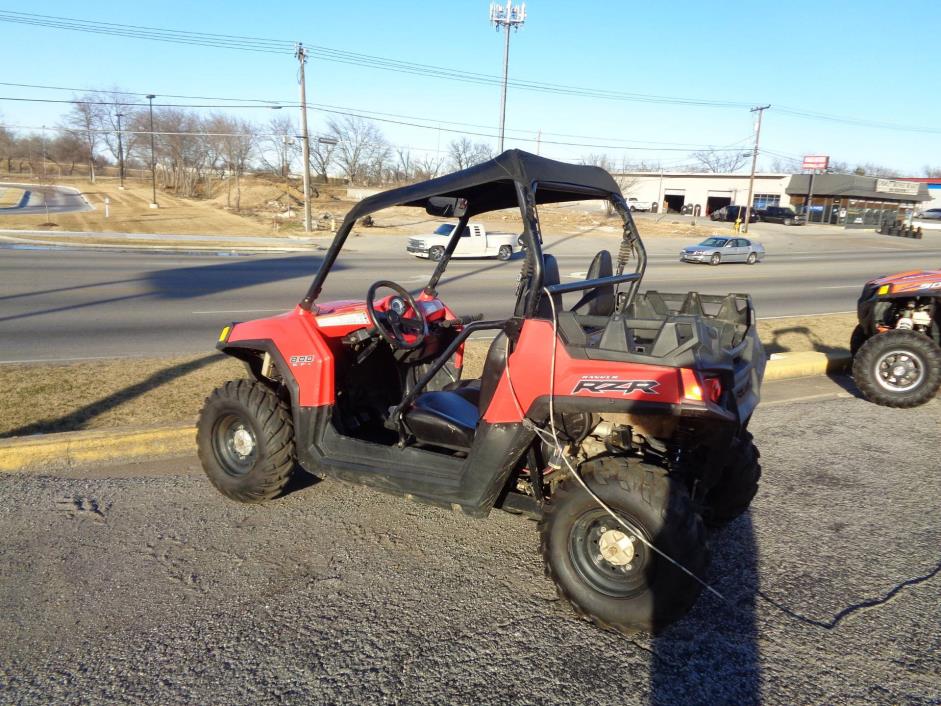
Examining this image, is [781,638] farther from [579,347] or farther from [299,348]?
[299,348]

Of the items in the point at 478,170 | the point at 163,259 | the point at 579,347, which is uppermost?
the point at 478,170

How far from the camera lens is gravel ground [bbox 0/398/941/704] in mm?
2773

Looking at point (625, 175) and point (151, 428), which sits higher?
point (625, 175)

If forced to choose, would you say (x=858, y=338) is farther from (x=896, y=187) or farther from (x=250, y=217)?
(x=896, y=187)

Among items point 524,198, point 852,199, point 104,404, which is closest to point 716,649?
point 524,198

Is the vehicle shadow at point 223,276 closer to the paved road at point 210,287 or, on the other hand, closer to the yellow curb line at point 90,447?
the paved road at point 210,287

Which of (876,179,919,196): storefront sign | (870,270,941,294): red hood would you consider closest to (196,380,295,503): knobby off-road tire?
(870,270,941,294): red hood

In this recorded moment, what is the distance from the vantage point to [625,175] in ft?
232

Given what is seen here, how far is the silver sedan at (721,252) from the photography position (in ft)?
92.3

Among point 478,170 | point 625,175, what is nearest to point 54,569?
point 478,170

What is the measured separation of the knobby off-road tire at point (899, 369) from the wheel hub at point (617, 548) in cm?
497

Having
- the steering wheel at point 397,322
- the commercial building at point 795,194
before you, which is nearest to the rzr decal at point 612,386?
the steering wheel at point 397,322

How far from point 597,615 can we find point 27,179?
279 feet

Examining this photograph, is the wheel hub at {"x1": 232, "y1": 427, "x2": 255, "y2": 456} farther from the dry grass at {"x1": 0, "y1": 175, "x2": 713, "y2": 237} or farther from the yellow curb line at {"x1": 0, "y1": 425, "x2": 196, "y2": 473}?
the dry grass at {"x1": 0, "y1": 175, "x2": 713, "y2": 237}
